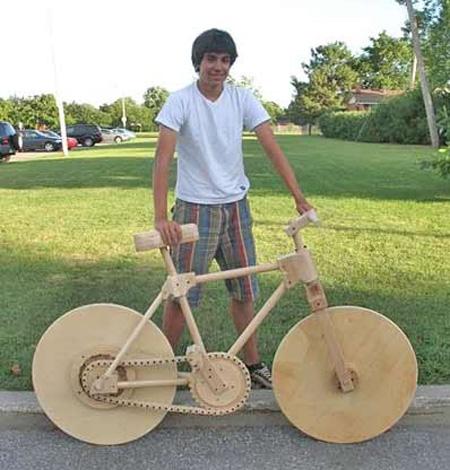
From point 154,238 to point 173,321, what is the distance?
637 millimetres

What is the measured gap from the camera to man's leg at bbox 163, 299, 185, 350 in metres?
3.00

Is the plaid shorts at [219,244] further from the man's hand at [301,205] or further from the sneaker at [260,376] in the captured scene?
the sneaker at [260,376]

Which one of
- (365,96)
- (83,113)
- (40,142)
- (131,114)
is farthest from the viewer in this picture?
(131,114)

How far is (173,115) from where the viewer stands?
265cm

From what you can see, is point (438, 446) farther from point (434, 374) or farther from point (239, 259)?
point (239, 259)

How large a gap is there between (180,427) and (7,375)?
115 cm

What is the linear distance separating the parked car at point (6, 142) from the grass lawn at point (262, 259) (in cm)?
1175

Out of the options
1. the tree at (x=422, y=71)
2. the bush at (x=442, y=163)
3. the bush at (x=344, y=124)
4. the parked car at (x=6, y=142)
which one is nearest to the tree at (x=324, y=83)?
the bush at (x=344, y=124)

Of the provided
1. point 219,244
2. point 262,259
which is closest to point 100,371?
point 219,244

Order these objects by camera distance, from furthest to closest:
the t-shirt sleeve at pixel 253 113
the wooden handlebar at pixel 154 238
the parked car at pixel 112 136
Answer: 1. the parked car at pixel 112 136
2. the t-shirt sleeve at pixel 253 113
3. the wooden handlebar at pixel 154 238

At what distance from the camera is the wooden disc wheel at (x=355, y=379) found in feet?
8.84

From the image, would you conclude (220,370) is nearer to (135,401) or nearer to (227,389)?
(227,389)

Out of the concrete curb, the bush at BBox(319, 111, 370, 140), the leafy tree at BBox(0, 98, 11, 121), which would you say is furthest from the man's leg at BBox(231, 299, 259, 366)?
the leafy tree at BBox(0, 98, 11, 121)

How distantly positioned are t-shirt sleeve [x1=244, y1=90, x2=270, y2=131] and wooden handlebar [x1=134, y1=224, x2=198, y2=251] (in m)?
0.61
